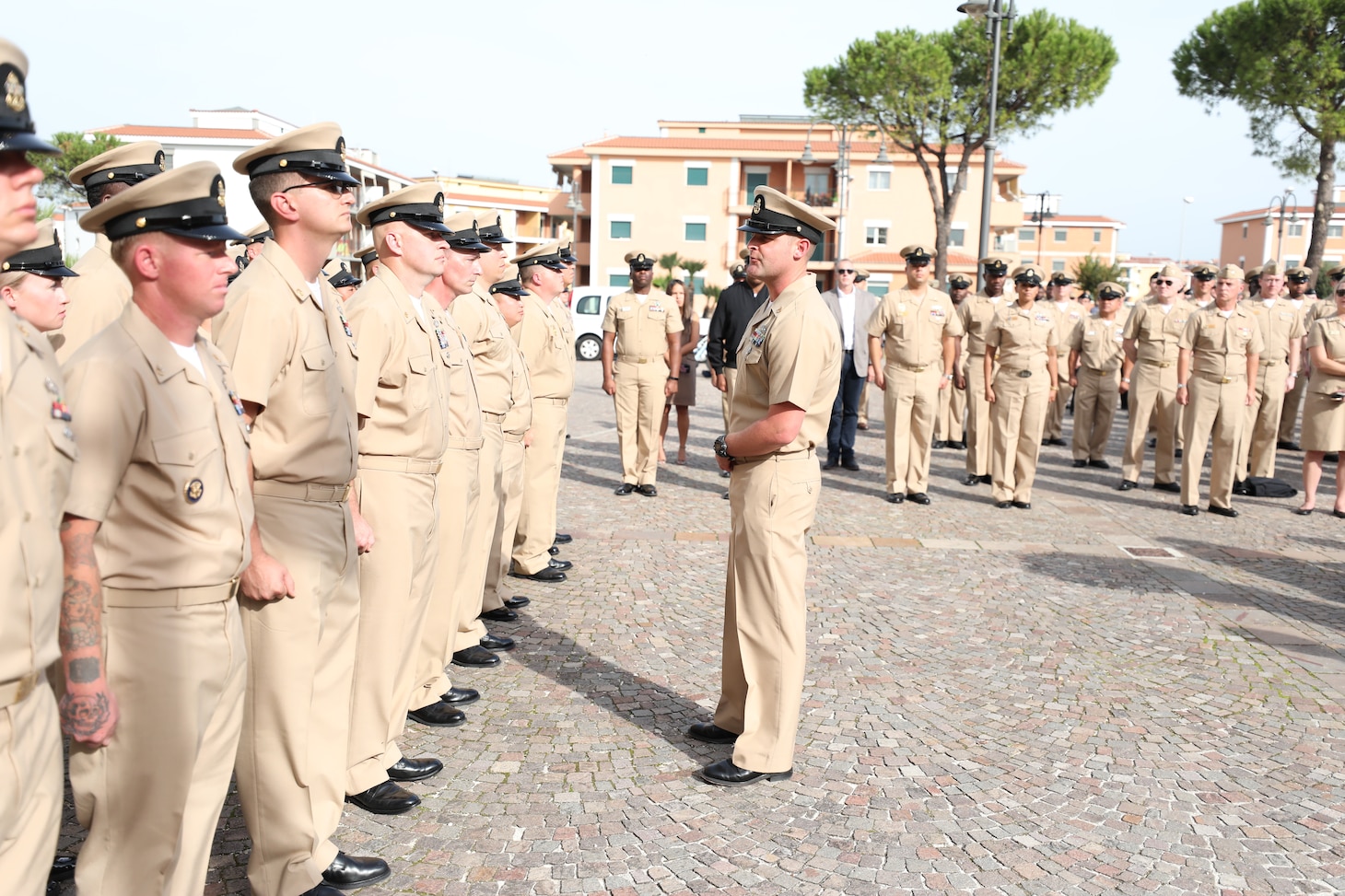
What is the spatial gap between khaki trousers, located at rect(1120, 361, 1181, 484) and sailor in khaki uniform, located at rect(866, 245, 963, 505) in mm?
2506

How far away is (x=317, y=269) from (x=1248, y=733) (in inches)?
170

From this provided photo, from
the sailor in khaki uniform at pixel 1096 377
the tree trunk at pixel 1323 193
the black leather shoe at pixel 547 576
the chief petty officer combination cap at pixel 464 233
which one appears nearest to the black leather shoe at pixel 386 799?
the chief petty officer combination cap at pixel 464 233

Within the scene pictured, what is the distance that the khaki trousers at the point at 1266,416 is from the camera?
36.9 ft

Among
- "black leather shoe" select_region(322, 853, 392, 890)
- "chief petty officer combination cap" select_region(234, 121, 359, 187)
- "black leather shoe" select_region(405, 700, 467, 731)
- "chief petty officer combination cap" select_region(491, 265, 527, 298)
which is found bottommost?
"black leather shoe" select_region(405, 700, 467, 731)

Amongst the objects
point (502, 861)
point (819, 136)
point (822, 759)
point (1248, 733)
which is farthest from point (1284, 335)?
point (819, 136)

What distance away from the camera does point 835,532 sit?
8.87 metres

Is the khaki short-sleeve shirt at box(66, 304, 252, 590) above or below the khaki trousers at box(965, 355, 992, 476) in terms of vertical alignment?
above

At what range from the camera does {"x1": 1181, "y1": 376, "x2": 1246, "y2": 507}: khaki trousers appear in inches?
383

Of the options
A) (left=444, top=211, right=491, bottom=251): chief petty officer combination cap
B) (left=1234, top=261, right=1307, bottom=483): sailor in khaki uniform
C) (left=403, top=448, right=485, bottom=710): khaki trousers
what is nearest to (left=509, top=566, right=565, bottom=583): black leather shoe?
(left=403, top=448, right=485, bottom=710): khaki trousers

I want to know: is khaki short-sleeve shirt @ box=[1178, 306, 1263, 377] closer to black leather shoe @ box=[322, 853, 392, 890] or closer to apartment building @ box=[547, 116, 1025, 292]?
black leather shoe @ box=[322, 853, 392, 890]

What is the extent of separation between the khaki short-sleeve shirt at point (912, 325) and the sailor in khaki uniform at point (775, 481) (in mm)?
6402

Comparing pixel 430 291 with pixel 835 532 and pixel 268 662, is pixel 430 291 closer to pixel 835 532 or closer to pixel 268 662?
pixel 268 662

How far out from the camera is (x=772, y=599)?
4082mm

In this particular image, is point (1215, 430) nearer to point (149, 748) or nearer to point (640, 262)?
point (640, 262)
